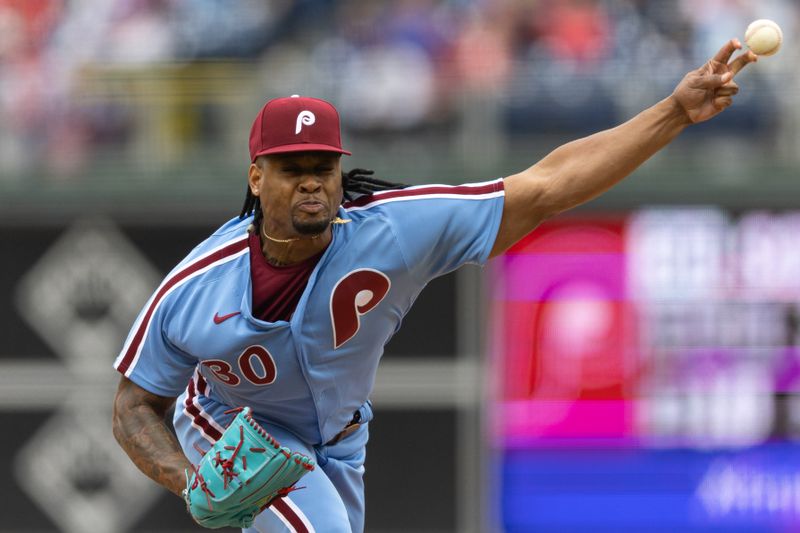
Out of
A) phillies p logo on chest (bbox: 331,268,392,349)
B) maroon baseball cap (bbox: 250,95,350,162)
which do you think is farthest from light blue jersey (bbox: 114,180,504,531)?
maroon baseball cap (bbox: 250,95,350,162)

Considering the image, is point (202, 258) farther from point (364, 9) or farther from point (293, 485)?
point (364, 9)

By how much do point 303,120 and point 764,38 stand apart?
1493 mm

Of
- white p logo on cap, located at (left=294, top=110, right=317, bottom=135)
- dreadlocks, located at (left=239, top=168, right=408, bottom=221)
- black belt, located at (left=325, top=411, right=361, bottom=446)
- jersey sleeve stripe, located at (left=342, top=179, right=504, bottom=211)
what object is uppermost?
white p logo on cap, located at (left=294, top=110, right=317, bottom=135)

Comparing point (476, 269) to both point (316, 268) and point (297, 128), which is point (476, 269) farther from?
point (297, 128)

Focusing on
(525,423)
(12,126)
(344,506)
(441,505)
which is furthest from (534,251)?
(344,506)

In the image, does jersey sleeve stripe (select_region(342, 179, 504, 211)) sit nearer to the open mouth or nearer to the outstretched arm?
the outstretched arm

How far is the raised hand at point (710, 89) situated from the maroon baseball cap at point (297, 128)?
1.14m

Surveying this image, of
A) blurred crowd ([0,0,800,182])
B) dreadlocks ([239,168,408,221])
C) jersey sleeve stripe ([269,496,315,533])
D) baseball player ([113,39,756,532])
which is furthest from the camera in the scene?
blurred crowd ([0,0,800,182])

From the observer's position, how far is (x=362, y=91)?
11352mm

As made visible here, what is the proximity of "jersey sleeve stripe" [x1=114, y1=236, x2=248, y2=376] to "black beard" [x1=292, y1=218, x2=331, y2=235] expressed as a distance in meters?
0.36

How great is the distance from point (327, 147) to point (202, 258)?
0.66m

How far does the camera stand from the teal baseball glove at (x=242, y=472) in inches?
191

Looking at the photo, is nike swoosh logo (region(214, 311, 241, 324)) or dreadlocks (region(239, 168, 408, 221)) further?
dreadlocks (region(239, 168, 408, 221))

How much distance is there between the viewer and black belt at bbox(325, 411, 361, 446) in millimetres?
5656
